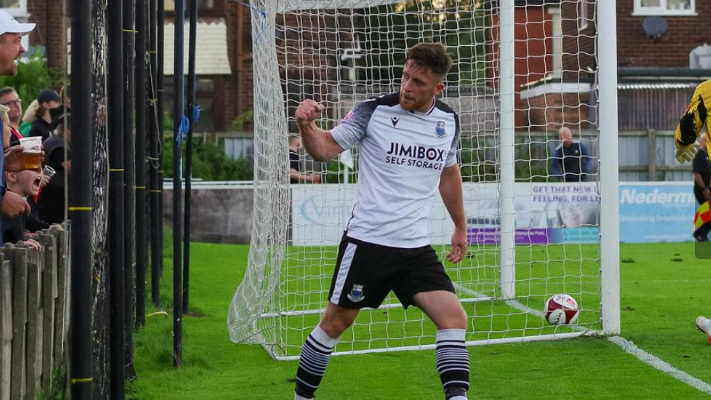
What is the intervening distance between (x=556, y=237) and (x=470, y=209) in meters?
3.06

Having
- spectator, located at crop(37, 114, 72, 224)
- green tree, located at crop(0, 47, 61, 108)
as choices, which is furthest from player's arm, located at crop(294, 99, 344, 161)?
green tree, located at crop(0, 47, 61, 108)

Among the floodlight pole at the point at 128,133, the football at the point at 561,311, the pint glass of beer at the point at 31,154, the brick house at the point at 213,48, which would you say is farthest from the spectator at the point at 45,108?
the brick house at the point at 213,48

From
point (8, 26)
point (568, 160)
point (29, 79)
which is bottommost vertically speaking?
point (568, 160)

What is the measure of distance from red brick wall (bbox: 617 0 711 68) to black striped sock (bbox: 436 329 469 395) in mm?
25221

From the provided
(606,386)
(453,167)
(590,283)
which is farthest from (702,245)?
(453,167)

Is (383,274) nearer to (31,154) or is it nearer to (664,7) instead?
(31,154)

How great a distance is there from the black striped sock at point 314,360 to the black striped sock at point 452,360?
612 mm

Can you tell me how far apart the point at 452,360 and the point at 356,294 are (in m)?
0.61

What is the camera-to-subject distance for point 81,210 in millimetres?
4492

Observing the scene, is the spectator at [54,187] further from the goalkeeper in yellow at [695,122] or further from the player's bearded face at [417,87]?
the goalkeeper in yellow at [695,122]

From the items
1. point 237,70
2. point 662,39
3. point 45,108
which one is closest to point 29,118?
point 45,108

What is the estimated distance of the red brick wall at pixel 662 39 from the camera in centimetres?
3002

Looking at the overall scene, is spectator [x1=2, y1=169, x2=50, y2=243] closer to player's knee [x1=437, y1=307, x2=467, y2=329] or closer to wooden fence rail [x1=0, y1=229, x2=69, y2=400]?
wooden fence rail [x1=0, y1=229, x2=69, y2=400]

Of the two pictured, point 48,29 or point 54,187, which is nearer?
point 54,187
